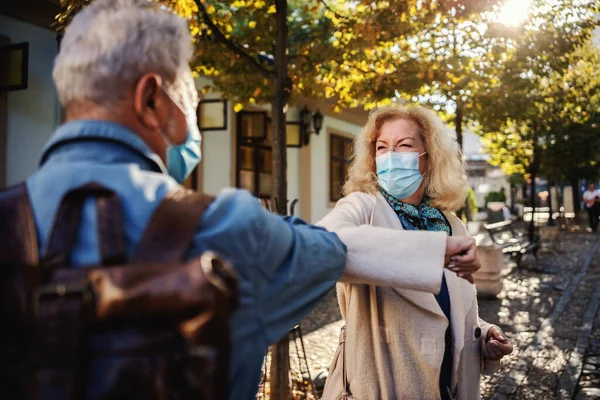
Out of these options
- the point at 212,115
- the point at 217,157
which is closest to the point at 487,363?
the point at 212,115

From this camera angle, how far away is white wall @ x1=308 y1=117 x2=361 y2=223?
1519cm

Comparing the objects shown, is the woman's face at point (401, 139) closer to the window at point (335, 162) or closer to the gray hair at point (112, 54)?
the gray hair at point (112, 54)

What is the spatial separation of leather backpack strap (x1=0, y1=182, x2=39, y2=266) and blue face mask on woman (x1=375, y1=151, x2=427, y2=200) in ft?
5.02

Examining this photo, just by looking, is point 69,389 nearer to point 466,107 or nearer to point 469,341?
point 469,341

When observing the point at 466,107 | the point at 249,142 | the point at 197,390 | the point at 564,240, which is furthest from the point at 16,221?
the point at 564,240

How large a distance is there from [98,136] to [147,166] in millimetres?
107

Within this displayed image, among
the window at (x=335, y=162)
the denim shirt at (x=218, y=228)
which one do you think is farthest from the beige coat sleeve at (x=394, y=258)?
the window at (x=335, y=162)

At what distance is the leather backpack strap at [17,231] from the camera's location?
89 cm

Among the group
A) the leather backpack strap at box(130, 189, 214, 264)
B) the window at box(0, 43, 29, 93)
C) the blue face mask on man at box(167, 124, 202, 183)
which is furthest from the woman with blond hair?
the window at box(0, 43, 29, 93)

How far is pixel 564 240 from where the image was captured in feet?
64.6

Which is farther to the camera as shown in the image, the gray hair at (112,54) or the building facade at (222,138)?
the building facade at (222,138)

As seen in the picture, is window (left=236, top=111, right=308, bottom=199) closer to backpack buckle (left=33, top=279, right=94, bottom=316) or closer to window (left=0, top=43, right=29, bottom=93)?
window (left=0, top=43, right=29, bottom=93)

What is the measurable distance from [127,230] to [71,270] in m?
0.11

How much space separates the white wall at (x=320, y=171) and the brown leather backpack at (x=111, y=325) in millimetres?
14092
